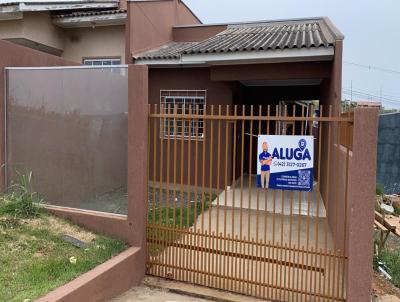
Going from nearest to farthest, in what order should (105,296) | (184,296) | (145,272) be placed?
(105,296), (184,296), (145,272)

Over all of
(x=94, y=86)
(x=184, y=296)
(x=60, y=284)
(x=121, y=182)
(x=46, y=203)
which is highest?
(x=94, y=86)

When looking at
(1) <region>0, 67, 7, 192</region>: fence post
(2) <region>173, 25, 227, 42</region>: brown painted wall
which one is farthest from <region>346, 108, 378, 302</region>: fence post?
(2) <region>173, 25, 227, 42</region>: brown painted wall

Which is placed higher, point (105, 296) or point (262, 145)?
point (262, 145)

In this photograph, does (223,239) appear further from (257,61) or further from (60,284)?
(257,61)

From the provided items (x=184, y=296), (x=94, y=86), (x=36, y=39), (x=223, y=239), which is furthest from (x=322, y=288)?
(x=36, y=39)

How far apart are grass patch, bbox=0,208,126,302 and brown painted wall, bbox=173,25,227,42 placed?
831cm

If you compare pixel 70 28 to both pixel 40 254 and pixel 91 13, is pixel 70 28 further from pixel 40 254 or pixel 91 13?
pixel 40 254

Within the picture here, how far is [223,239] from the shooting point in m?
4.56

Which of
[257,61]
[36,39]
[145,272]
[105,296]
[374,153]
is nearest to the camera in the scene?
[374,153]

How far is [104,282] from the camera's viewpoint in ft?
13.6

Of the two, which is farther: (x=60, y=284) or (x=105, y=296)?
(x=105, y=296)

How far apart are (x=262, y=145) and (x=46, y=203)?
131 inches

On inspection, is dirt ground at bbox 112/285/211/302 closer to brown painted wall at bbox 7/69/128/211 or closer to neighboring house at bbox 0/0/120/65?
brown painted wall at bbox 7/69/128/211

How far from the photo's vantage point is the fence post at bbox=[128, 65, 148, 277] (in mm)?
4820
